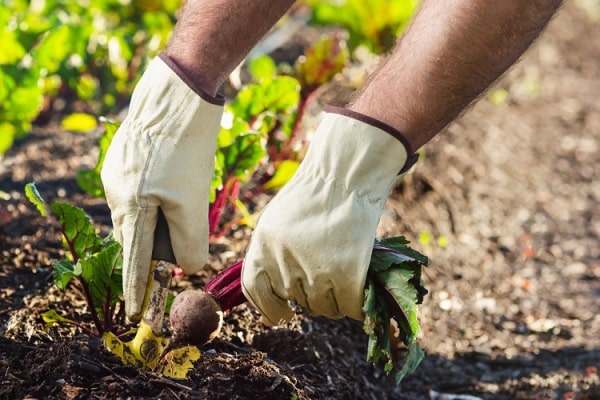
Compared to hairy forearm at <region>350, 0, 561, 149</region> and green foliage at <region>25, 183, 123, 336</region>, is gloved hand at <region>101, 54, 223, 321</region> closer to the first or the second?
green foliage at <region>25, 183, 123, 336</region>

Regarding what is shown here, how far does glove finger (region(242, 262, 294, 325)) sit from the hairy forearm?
1.37ft

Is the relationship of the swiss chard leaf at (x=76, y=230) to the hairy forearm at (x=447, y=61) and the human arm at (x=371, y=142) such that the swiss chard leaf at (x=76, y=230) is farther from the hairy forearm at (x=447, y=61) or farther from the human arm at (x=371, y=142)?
the hairy forearm at (x=447, y=61)

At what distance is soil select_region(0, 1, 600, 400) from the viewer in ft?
6.48

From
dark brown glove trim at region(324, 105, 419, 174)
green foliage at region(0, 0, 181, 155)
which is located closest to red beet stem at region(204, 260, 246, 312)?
dark brown glove trim at region(324, 105, 419, 174)

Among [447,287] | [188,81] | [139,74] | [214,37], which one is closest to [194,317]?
[188,81]

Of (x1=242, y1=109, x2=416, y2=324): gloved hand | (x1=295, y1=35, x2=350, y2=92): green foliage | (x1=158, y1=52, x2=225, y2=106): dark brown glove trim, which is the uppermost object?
(x1=158, y1=52, x2=225, y2=106): dark brown glove trim

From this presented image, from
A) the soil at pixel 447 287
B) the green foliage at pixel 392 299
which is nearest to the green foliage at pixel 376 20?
the soil at pixel 447 287

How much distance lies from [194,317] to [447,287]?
166 cm

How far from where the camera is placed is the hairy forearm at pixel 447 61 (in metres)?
1.79

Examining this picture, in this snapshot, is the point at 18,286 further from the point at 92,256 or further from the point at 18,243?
the point at 92,256

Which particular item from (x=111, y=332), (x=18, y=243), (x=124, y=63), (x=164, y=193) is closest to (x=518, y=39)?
(x=164, y=193)

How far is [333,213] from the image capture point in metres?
1.80

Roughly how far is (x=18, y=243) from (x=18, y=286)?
310 mm

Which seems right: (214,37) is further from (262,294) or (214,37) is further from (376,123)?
(262,294)
